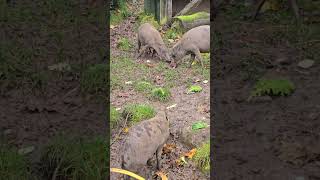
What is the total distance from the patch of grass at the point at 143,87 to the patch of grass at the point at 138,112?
75cm

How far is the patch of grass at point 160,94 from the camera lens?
6422mm

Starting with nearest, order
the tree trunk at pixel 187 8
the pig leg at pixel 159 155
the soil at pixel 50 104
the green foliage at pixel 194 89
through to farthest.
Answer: the pig leg at pixel 159 155 < the soil at pixel 50 104 < the green foliage at pixel 194 89 < the tree trunk at pixel 187 8

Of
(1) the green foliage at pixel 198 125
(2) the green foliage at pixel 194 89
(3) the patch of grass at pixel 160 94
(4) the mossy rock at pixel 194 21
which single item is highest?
(4) the mossy rock at pixel 194 21

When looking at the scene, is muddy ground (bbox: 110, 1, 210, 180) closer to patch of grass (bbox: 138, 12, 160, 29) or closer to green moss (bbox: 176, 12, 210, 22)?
patch of grass (bbox: 138, 12, 160, 29)

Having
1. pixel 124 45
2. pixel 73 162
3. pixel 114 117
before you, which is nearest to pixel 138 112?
pixel 114 117

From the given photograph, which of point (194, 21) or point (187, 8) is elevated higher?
point (187, 8)

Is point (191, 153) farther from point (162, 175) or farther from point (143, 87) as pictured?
point (143, 87)

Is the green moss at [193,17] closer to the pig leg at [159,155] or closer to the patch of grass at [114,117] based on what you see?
the patch of grass at [114,117]

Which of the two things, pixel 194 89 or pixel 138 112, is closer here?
pixel 138 112

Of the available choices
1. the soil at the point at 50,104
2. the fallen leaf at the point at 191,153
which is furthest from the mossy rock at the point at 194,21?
the fallen leaf at the point at 191,153

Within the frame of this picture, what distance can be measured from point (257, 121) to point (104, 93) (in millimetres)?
1960

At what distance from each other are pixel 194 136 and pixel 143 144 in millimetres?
754

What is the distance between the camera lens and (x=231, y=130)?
5285 mm

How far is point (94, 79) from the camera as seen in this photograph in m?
6.51
